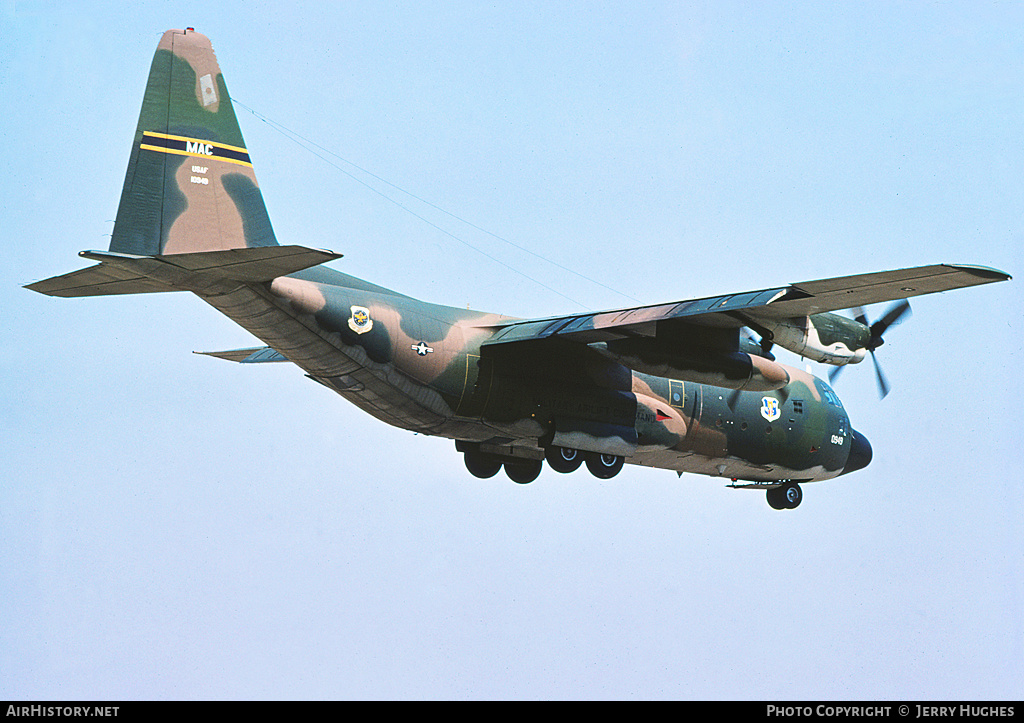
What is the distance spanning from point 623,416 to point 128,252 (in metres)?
9.59

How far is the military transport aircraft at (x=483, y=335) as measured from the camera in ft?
60.8

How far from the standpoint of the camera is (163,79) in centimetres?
1916

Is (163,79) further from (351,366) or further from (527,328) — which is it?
(527,328)

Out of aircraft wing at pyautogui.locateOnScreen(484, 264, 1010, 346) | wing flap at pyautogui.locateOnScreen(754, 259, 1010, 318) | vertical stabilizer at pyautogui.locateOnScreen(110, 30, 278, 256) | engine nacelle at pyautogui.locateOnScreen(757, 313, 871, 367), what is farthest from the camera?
engine nacelle at pyautogui.locateOnScreen(757, 313, 871, 367)

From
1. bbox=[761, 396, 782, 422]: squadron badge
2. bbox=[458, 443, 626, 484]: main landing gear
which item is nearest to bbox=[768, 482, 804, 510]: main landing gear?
bbox=[761, 396, 782, 422]: squadron badge

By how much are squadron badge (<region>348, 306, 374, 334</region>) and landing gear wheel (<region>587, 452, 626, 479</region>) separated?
5.18 m

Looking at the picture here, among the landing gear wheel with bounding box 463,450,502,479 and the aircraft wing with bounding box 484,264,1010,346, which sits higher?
the aircraft wing with bounding box 484,264,1010,346

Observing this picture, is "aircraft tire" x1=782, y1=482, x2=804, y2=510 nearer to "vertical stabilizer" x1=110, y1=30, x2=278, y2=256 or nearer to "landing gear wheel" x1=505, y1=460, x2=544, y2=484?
"landing gear wheel" x1=505, y1=460, x2=544, y2=484

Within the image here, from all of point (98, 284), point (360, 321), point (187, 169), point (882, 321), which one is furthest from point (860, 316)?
point (98, 284)

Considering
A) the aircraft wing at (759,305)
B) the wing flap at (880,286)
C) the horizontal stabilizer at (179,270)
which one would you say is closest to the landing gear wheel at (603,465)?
the aircraft wing at (759,305)

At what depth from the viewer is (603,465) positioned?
23078 mm

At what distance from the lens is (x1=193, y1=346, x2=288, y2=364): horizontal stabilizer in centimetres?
2614

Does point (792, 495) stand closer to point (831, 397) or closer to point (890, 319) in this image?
point (831, 397)
